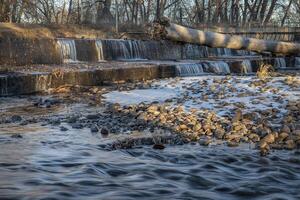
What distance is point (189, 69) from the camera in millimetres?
21203

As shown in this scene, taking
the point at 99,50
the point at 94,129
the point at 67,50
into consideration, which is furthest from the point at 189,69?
the point at 94,129

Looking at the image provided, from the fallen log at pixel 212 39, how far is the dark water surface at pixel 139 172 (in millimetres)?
5056

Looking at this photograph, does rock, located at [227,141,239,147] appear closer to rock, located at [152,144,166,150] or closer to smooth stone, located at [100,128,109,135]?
rock, located at [152,144,166,150]

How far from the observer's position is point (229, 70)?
22.4 meters

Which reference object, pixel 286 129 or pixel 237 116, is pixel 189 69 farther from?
pixel 286 129

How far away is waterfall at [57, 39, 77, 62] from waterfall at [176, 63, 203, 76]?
4.69m

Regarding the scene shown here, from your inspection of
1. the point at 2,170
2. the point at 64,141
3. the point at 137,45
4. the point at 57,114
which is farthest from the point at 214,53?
the point at 2,170

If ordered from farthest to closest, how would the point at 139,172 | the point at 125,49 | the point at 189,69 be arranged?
the point at 125,49
the point at 189,69
the point at 139,172

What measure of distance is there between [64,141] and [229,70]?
15.2 metres

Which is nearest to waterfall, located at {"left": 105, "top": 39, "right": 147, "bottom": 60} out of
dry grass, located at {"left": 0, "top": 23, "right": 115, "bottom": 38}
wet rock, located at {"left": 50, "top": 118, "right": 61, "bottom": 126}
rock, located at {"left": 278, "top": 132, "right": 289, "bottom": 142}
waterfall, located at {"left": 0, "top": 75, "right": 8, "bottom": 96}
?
dry grass, located at {"left": 0, "top": 23, "right": 115, "bottom": 38}

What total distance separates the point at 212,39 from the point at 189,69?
661 cm

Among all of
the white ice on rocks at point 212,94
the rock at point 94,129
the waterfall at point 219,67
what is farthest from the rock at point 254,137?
the waterfall at point 219,67

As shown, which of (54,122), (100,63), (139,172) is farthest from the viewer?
(100,63)

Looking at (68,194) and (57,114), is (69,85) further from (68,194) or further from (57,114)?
(68,194)
